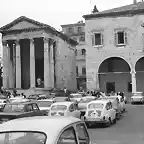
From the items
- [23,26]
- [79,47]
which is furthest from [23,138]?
[79,47]

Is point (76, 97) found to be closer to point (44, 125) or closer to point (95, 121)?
point (95, 121)

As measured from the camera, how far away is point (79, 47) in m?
87.8

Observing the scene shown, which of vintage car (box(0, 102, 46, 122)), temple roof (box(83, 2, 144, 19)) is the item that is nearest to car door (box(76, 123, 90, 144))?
vintage car (box(0, 102, 46, 122))

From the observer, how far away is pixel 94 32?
174 feet

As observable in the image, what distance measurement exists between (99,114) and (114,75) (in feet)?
107

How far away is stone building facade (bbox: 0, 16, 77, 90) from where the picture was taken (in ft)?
195

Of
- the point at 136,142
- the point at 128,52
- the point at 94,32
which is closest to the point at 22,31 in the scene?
the point at 94,32

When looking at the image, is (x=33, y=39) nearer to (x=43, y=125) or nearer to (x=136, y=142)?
(x=136, y=142)

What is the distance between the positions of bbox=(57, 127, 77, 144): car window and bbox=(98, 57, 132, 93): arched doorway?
1856 inches

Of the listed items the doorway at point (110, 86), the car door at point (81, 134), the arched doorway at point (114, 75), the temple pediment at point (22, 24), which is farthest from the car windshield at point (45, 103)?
the temple pediment at point (22, 24)

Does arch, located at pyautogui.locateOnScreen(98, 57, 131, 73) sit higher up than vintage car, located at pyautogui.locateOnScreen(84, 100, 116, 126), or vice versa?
arch, located at pyautogui.locateOnScreen(98, 57, 131, 73)

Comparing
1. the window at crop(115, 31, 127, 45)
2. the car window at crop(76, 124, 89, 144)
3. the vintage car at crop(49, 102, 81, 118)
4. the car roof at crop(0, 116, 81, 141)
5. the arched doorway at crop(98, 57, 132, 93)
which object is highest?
the window at crop(115, 31, 127, 45)

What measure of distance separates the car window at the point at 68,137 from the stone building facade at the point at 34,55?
53345 millimetres

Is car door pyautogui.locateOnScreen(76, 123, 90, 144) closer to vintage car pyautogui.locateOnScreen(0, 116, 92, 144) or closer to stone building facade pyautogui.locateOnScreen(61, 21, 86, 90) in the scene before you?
vintage car pyautogui.locateOnScreen(0, 116, 92, 144)
